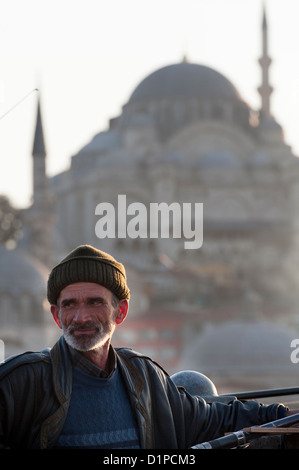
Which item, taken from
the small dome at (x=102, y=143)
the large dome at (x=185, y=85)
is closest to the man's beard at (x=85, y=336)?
the small dome at (x=102, y=143)

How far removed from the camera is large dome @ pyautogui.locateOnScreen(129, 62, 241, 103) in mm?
49812

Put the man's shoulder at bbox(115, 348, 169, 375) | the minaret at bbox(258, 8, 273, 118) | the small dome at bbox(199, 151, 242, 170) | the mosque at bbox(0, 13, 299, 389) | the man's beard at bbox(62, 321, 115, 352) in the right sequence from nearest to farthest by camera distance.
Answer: the man's beard at bbox(62, 321, 115, 352)
the man's shoulder at bbox(115, 348, 169, 375)
the mosque at bbox(0, 13, 299, 389)
the small dome at bbox(199, 151, 242, 170)
the minaret at bbox(258, 8, 273, 118)

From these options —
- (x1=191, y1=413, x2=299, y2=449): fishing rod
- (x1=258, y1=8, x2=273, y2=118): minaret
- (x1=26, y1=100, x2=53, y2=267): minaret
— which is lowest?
(x1=191, y1=413, x2=299, y2=449): fishing rod

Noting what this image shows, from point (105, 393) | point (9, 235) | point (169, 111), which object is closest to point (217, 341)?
point (9, 235)

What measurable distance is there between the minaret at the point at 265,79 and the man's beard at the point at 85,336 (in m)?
44.0

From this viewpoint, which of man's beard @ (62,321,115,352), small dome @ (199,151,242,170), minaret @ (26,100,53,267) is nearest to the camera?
man's beard @ (62,321,115,352)

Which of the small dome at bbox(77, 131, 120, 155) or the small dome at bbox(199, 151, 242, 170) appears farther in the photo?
the small dome at bbox(77, 131, 120, 155)

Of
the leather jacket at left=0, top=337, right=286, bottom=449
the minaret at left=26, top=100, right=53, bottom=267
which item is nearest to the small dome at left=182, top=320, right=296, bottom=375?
the minaret at left=26, top=100, right=53, bottom=267

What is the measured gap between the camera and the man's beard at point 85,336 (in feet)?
8.31

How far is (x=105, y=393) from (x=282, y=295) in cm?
4013

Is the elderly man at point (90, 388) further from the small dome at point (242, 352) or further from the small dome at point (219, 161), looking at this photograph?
the small dome at point (219, 161)

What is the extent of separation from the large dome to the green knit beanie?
155 ft

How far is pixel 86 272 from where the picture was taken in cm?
256

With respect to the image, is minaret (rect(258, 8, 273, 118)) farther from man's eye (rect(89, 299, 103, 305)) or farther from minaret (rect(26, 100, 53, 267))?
man's eye (rect(89, 299, 103, 305))
